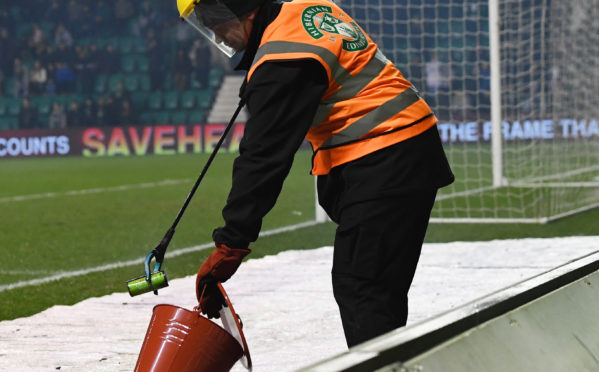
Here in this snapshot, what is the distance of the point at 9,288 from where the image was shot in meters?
5.68

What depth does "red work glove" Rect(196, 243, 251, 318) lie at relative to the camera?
7.86 feet

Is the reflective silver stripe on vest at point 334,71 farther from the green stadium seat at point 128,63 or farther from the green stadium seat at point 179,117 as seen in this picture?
the green stadium seat at point 128,63

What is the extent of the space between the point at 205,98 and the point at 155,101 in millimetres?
1263

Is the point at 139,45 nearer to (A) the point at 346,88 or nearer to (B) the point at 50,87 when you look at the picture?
(B) the point at 50,87

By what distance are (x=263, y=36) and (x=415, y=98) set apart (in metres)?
0.46

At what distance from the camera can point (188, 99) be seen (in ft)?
82.0

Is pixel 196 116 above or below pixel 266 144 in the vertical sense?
below

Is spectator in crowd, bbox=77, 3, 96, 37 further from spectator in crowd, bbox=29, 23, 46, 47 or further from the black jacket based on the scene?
the black jacket

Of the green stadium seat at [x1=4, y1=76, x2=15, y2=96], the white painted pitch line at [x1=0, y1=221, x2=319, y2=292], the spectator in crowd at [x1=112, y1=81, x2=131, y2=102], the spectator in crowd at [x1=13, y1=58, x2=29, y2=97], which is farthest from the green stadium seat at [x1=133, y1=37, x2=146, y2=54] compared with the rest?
the white painted pitch line at [x1=0, y1=221, x2=319, y2=292]

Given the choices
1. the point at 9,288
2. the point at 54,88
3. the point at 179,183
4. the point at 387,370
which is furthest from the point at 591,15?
the point at 54,88

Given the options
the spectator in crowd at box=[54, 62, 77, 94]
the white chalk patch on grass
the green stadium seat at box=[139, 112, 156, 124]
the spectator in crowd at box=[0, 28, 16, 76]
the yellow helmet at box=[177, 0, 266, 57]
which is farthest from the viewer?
the spectator in crowd at box=[0, 28, 16, 76]

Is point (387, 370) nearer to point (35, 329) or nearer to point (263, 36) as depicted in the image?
point (263, 36)

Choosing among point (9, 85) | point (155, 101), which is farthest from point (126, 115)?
point (9, 85)

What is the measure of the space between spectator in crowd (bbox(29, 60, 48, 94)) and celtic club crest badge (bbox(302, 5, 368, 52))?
23716 mm
